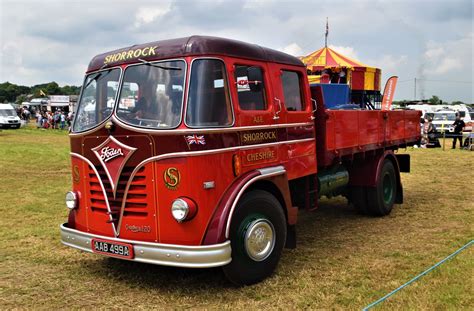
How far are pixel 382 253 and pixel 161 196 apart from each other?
10.1ft

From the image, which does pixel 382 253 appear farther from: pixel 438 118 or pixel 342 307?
pixel 438 118

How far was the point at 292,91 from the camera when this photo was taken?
222 inches

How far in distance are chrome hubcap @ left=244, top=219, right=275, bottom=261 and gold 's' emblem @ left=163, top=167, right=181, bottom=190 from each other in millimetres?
866

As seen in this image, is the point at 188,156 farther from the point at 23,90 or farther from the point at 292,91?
the point at 23,90

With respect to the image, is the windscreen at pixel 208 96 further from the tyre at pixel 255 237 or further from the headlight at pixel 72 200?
the headlight at pixel 72 200

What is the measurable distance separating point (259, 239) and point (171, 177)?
114cm

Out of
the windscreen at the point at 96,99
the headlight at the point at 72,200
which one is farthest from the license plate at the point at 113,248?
the windscreen at the point at 96,99

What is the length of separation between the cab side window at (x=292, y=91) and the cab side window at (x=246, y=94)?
1.60 feet

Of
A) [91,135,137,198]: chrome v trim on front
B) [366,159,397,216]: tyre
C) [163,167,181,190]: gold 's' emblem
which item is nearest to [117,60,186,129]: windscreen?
[91,135,137,198]: chrome v trim on front

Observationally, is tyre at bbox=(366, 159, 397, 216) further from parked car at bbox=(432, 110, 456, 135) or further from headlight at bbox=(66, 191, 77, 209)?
parked car at bbox=(432, 110, 456, 135)

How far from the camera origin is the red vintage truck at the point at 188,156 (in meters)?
4.26

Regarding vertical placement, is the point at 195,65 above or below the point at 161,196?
above

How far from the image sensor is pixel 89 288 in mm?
4777

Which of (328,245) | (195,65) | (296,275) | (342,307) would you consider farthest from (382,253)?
(195,65)
